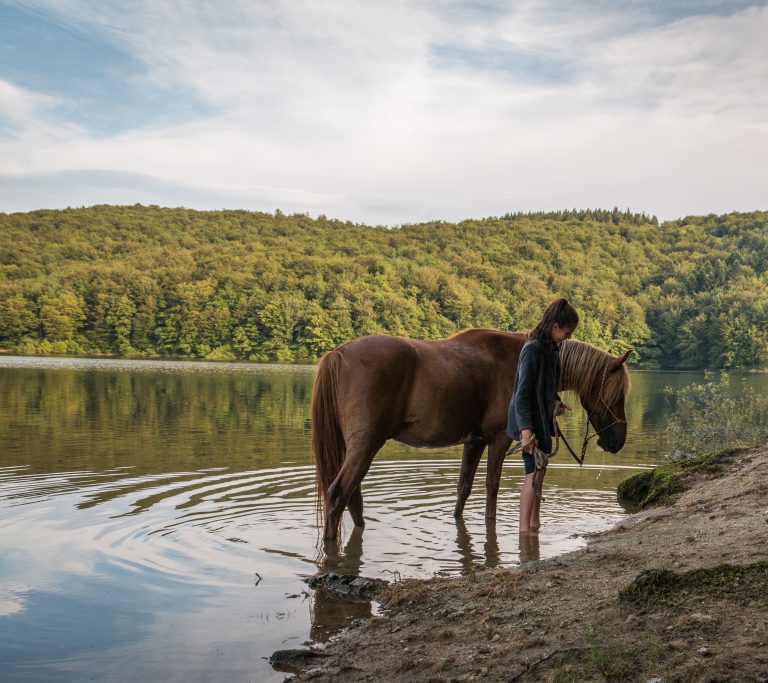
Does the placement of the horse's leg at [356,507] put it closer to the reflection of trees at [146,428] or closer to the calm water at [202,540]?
the calm water at [202,540]

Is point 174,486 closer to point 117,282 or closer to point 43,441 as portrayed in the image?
point 43,441

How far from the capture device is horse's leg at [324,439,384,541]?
6.56 meters

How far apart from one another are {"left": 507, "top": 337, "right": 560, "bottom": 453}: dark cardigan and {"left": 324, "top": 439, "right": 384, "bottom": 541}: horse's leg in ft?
4.24

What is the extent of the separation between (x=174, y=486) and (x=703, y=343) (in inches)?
3386

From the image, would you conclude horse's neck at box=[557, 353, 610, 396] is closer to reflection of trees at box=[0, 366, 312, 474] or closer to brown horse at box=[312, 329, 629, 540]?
brown horse at box=[312, 329, 629, 540]

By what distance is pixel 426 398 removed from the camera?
22.4 ft

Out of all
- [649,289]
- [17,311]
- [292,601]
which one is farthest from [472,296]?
[292,601]

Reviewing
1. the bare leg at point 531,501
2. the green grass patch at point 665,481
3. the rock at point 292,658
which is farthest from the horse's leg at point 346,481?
the green grass patch at point 665,481

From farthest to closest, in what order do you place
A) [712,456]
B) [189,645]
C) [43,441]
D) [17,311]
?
[17,311], [43,441], [712,456], [189,645]

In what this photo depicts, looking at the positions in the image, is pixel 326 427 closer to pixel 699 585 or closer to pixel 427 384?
pixel 427 384

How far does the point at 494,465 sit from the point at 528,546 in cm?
107

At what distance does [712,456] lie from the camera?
30.1 ft

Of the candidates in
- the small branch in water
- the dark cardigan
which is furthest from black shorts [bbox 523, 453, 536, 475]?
the small branch in water

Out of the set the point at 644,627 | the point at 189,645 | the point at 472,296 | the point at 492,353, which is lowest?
the point at 189,645
